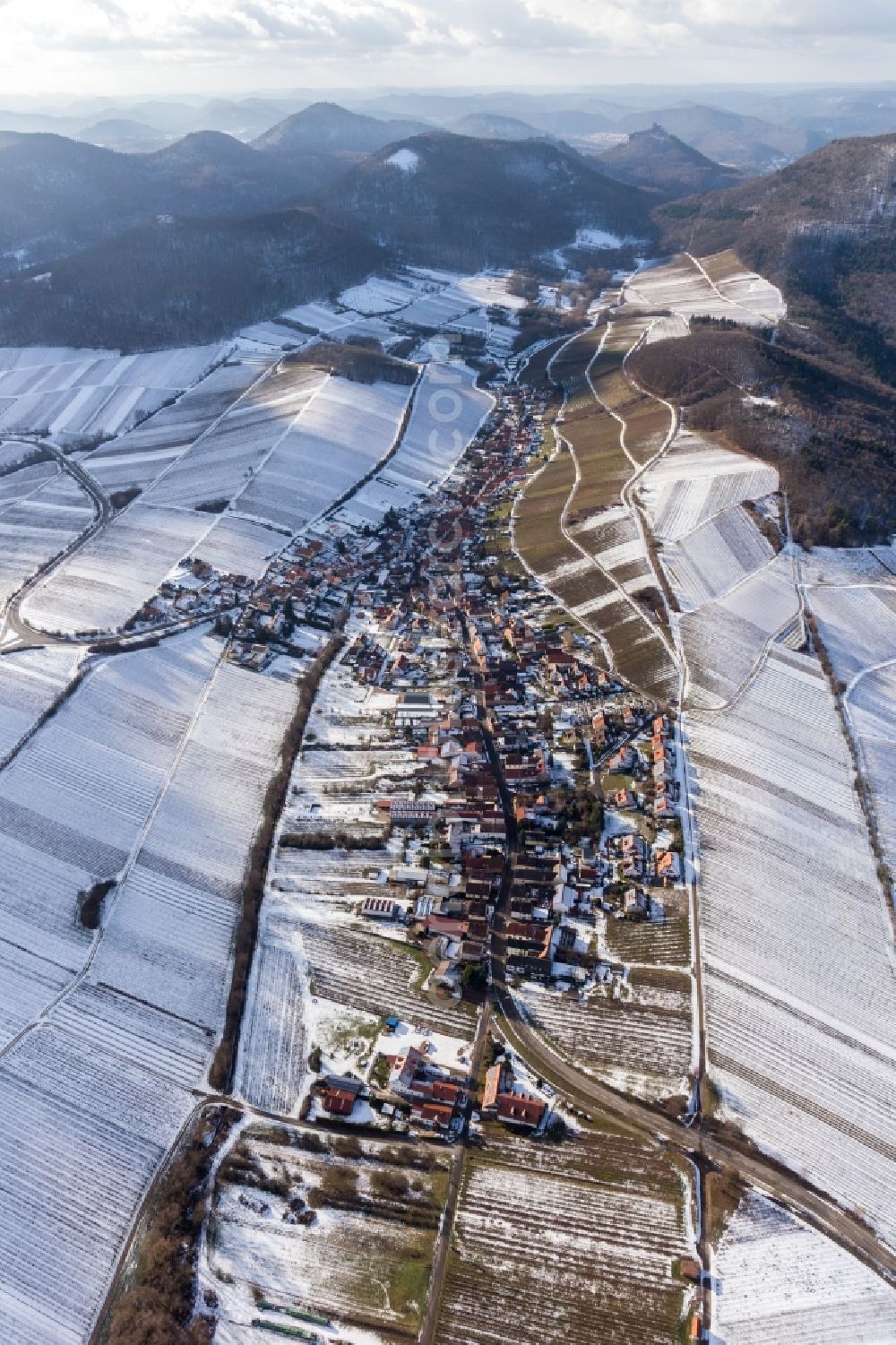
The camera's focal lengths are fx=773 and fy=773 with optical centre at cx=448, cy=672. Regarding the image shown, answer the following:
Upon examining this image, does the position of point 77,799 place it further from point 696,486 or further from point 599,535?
point 696,486

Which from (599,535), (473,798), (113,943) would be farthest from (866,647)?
(113,943)

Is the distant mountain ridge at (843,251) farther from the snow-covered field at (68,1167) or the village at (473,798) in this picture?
the snow-covered field at (68,1167)

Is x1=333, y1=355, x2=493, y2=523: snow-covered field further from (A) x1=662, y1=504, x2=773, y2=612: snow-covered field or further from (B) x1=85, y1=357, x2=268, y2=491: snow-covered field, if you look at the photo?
(A) x1=662, y1=504, x2=773, y2=612: snow-covered field

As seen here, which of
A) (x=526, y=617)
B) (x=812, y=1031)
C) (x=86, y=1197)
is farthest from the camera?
(x=526, y=617)

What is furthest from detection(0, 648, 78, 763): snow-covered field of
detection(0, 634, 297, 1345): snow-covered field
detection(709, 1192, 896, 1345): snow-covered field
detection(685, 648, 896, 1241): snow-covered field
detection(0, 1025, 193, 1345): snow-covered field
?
detection(709, 1192, 896, 1345): snow-covered field

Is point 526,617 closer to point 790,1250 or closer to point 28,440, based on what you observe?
point 790,1250

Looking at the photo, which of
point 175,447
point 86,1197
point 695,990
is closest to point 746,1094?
point 695,990
